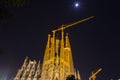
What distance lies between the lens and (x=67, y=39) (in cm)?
7212

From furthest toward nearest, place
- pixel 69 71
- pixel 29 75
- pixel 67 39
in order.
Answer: pixel 67 39 < pixel 29 75 < pixel 69 71

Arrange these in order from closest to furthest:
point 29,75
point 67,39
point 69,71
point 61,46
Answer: point 69,71 < point 29,75 < point 61,46 < point 67,39

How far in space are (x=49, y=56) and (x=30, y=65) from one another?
1242 centimetres

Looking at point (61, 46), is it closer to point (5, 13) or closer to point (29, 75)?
point (29, 75)

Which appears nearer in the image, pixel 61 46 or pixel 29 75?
pixel 29 75

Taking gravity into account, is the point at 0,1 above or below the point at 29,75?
below

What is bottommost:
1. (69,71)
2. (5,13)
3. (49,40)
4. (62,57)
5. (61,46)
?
(5,13)

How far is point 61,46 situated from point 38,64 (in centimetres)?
889

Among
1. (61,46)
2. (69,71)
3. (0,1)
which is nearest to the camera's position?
(0,1)

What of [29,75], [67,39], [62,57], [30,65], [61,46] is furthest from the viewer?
[67,39]

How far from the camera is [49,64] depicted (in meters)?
53.2

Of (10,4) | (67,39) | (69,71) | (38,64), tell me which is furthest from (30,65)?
(10,4)

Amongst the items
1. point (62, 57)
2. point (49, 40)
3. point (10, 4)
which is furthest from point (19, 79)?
point (10, 4)

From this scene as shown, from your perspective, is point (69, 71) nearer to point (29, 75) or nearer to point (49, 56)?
point (49, 56)
